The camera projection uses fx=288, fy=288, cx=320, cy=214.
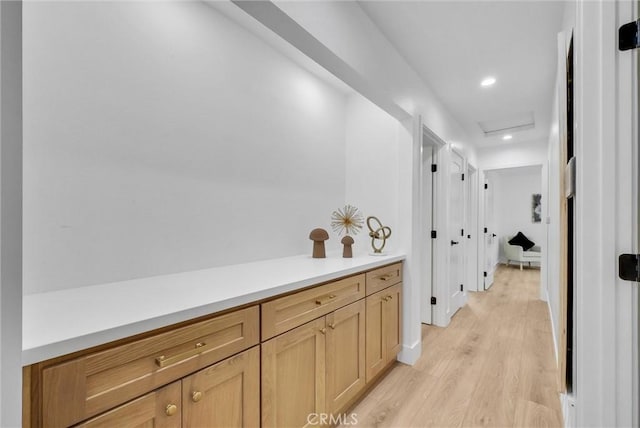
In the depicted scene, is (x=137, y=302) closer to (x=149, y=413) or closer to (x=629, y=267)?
(x=149, y=413)

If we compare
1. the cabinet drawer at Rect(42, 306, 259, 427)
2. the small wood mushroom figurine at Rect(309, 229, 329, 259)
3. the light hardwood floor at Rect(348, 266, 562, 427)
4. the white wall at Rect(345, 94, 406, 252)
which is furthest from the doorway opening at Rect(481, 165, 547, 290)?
the cabinet drawer at Rect(42, 306, 259, 427)

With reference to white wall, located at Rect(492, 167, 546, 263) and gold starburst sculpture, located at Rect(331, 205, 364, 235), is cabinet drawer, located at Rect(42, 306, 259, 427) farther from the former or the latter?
white wall, located at Rect(492, 167, 546, 263)

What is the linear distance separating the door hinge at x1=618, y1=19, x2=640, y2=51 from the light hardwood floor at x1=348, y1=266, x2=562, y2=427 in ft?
6.29

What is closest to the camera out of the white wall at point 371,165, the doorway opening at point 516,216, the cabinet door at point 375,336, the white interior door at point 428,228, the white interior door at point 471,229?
the cabinet door at point 375,336

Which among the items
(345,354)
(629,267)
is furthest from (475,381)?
(629,267)

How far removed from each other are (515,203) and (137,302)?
8632 millimetres

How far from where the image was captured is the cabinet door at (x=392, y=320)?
214cm

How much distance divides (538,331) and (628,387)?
273 centimetres

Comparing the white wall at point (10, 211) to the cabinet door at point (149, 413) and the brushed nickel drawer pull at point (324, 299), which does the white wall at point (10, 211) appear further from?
the brushed nickel drawer pull at point (324, 299)

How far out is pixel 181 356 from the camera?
921mm

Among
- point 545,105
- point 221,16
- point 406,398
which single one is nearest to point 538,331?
point 406,398

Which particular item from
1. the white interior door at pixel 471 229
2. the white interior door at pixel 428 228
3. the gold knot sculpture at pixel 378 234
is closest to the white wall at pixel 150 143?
the gold knot sculpture at pixel 378 234

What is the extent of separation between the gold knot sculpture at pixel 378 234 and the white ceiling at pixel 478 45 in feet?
4.51
